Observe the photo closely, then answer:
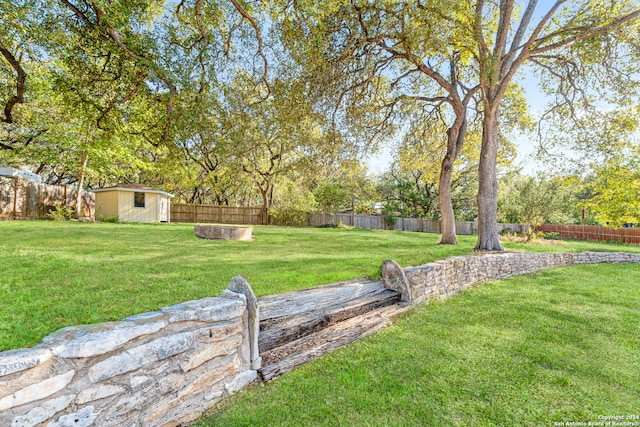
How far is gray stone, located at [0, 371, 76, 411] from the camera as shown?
1200mm

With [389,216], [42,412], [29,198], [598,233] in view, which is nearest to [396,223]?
[389,216]

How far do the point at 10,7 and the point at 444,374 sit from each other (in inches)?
248

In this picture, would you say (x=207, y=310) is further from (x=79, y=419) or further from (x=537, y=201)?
(x=537, y=201)

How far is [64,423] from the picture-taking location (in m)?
1.35

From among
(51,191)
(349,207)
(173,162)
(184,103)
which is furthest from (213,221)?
(184,103)

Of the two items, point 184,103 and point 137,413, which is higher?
point 184,103

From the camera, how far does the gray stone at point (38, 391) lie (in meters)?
1.20

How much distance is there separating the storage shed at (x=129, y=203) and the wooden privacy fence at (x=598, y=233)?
71.7ft

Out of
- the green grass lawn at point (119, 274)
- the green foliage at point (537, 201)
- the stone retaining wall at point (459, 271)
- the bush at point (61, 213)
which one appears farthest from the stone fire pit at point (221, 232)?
the green foliage at point (537, 201)

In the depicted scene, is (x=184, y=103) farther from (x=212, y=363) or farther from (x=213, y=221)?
(x=213, y=221)

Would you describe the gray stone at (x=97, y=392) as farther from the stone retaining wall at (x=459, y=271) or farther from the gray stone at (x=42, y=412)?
the stone retaining wall at (x=459, y=271)

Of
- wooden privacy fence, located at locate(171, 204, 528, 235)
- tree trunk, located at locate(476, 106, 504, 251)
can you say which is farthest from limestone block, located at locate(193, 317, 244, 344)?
wooden privacy fence, located at locate(171, 204, 528, 235)

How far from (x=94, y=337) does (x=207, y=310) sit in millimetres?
637

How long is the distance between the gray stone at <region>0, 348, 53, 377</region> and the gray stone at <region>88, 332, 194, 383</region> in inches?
8.9
